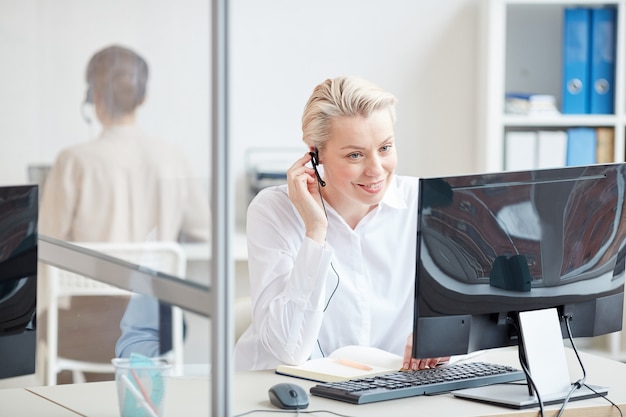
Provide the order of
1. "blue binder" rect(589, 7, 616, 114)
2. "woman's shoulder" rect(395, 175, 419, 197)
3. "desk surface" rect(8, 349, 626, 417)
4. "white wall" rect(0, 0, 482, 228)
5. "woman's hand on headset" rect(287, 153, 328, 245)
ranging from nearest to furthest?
"desk surface" rect(8, 349, 626, 417) → "woman's hand on headset" rect(287, 153, 328, 245) → "woman's shoulder" rect(395, 175, 419, 197) → "blue binder" rect(589, 7, 616, 114) → "white wall" rect(0, 0, 482, 228)

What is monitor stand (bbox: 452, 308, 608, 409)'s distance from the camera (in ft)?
5.99

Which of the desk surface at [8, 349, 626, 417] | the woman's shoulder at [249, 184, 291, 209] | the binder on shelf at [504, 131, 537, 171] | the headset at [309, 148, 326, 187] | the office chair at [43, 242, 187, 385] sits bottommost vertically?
the desk surface at [8, 349, 626, 417]

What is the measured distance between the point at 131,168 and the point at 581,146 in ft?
9.84

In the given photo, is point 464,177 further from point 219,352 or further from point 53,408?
point 53,408

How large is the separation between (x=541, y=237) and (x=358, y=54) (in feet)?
8.09

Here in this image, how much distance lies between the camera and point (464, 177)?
176cm

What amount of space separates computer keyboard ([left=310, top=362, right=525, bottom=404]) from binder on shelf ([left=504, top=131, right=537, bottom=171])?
2.13 meters

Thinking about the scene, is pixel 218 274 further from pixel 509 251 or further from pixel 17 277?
pixel 509 251

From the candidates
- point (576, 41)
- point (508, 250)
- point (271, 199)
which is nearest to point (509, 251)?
point (508, 250)

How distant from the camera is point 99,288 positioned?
5.30 ft

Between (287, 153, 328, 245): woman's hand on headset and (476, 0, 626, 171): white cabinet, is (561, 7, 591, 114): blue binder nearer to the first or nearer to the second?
(476, 0, 626, 171): white cabinet

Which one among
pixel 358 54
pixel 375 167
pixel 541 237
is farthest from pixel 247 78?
pixel 541 237

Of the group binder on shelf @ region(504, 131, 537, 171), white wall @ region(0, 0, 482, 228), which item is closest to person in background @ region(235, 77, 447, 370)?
white wall @ region(0, 0, 482, 228)

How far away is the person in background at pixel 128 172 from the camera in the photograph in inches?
55.6
